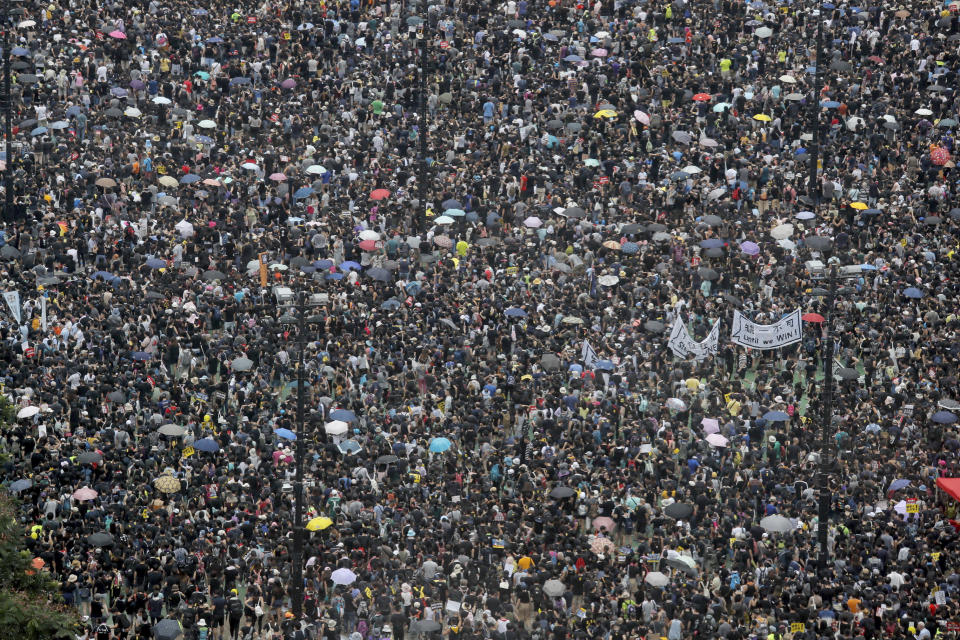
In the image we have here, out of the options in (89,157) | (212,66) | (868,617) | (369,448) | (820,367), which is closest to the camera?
(868,617)

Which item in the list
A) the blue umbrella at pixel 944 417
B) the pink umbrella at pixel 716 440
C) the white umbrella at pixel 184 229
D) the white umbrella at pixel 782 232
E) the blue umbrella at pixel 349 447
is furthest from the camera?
the white umbrella at pixel 184 229

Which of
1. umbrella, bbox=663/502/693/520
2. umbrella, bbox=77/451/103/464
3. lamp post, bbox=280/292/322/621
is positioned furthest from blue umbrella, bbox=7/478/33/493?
umbrella, bbox=663/502/693/520

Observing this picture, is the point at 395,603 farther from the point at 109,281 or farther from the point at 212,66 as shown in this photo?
the point at 212,66

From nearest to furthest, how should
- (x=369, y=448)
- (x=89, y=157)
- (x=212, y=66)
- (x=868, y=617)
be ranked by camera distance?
(x=868, y=617), (x=369, y=448), (x=89, y=157), (x=212, y=66)

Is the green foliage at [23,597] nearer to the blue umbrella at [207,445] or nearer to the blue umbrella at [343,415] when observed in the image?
the blue umbrella at [207,445]

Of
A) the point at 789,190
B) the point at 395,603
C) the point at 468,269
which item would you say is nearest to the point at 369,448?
the point at 395,603

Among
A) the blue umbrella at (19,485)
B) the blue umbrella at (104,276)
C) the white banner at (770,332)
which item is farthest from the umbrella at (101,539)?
the white banner at (770,332)

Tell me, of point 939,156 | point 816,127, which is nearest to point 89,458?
point 816,127
